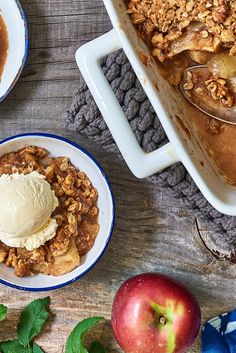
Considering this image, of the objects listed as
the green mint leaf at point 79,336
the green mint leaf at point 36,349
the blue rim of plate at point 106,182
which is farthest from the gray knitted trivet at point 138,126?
the green mint leaf at point 36,349

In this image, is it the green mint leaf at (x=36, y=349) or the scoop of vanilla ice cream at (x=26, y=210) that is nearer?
the scoop of vanilla ice cream at (x=26, y=210)

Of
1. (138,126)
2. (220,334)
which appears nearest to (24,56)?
(138,126)

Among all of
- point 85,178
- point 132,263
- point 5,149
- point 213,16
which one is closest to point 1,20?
point 5,149

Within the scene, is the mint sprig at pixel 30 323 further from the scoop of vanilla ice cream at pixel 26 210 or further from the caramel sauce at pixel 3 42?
the caramel sauce at pixel 3 42

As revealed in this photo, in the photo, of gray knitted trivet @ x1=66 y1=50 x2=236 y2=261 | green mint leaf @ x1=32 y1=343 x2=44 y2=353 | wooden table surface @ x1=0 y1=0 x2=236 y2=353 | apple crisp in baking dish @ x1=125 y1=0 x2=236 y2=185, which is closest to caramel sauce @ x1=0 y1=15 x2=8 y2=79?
wooden table surface @ x1=0 y1=0 x2=236 y2=353

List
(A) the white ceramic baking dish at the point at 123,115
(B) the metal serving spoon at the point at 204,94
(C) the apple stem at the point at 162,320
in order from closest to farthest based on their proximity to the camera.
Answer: (A) the white ceramic baking dish at the point at 123,115
(B) the metal serving spoon at the point at 204,94
(C) the apple stem at the point at 162,320

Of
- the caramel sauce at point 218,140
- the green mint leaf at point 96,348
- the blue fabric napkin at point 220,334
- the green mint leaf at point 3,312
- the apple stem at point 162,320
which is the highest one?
the caramel sauce at point 218,140

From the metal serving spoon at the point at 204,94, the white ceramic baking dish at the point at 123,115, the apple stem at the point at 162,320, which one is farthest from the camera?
the apple stem at the point at 162,320
